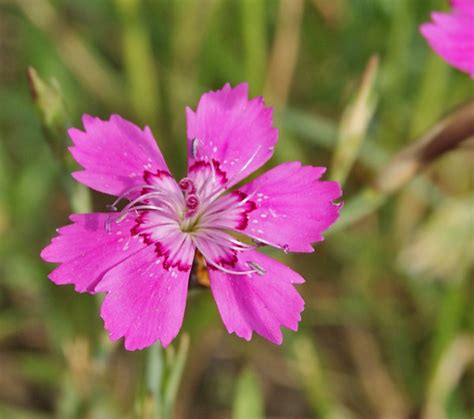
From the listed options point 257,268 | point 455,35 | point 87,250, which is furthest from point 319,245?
point 87,250

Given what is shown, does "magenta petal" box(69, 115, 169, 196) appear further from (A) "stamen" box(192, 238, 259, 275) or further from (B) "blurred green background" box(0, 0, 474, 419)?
(B) "blurred green background" box(0, 0, 474, 419)

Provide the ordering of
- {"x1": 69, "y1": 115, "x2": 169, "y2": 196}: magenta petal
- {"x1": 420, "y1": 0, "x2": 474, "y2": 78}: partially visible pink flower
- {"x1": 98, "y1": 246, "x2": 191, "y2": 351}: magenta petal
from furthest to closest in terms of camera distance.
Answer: {"x1": 420, "y1": 0, "x2": 474, "y2": 78}: partially visible pink flower, {"x1": 69, "y1": 115, "x2": 169, "y2": 196}: magenta petal, {"x1": 98, "y1": 246, "x2": 191, "y2": 351}: magenta petal

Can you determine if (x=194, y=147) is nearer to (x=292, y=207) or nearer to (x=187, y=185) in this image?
(x=187, y=185)

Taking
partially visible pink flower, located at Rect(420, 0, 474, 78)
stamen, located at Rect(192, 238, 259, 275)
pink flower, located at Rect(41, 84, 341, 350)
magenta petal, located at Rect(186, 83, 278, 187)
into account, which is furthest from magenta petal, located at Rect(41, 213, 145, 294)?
partially visible pink flower, located at Rect(420, 0, 474, 78)

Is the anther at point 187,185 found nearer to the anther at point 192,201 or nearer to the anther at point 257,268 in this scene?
the anther at point 192,201

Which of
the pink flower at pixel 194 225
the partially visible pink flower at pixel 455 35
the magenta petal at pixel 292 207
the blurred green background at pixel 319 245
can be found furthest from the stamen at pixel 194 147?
the blurred green background at pixel 319 245
